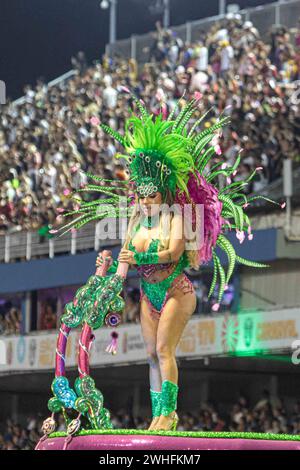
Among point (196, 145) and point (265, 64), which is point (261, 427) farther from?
point (196, 145)

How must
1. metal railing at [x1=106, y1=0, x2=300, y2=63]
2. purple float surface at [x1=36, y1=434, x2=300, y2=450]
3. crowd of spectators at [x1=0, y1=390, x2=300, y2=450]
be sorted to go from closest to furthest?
purple float surface at [x1=36, y1=434, x2=300, y2=450] < crowd of spectators at [x1=0, y1=390, x2=300, y2=450] < metal railing at [x1=106, y1=0, x2=300, y2=63]

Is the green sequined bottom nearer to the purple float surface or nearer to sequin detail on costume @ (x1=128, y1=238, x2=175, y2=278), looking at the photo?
sequin detail on costume @ (x1=128, y1=238, x2=175, y2=278)

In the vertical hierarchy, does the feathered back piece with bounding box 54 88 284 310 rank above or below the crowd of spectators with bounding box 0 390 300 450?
above

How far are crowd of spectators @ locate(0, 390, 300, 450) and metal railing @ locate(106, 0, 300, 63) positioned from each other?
9421 millimetres

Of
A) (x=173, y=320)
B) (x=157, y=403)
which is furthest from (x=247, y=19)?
(x=157, y=403)

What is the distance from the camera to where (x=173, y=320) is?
11.5m

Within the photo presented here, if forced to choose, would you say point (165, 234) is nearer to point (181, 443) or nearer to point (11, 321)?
point (181, 443)

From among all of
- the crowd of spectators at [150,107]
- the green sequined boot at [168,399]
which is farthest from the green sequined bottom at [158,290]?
the crowd of spectators at [150,107]

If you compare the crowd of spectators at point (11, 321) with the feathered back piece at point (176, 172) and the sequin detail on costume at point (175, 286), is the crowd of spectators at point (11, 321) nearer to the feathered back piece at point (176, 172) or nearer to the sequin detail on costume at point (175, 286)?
the feathered back piece at point (176, 172)

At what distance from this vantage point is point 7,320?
27.6 metres

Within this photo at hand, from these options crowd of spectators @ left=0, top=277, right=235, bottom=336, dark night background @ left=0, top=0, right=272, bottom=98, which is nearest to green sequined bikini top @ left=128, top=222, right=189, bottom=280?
crowd of spectators @ left=0, top=277, right=235, bottom=336

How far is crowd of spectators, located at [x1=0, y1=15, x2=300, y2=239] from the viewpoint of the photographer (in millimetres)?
23281

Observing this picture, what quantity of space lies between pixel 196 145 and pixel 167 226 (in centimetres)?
86

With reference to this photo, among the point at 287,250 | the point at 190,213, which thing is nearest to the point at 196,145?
the point at 190,213
